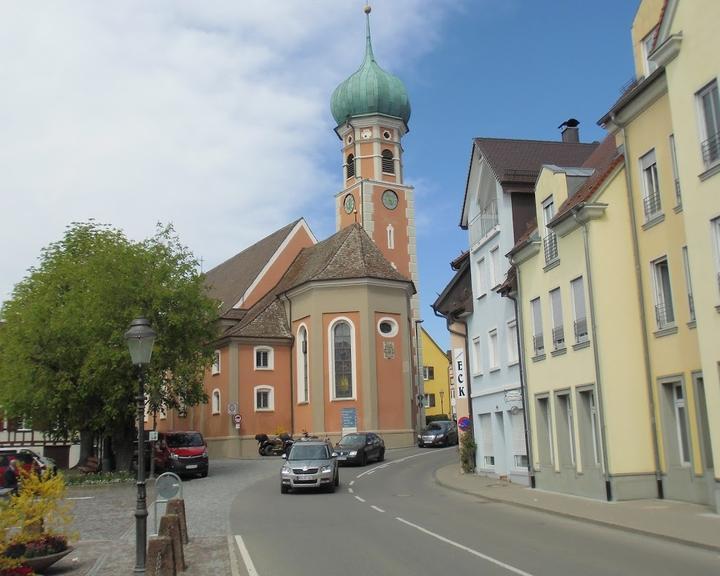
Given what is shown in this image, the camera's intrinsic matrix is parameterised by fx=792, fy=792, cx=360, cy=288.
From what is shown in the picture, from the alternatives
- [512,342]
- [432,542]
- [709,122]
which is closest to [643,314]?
[709,122]

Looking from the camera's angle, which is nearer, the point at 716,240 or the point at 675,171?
the point at 716,240

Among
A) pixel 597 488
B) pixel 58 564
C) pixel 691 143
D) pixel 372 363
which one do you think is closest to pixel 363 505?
pixel 597 488

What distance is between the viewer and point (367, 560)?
1144 cm

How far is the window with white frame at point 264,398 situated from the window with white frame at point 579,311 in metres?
30.9

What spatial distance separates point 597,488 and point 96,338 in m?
19.2

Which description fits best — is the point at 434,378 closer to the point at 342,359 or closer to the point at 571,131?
the point at 342,359

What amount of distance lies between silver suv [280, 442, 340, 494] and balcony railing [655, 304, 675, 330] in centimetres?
1079

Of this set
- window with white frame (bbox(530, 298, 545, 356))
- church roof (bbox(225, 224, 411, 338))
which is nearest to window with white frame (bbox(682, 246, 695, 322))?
window with white frame (bbox(530, 298, 545, 356))

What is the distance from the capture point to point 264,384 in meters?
48.7

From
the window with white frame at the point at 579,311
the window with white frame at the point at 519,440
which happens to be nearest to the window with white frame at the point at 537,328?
the window with white frame at the point at 579,311

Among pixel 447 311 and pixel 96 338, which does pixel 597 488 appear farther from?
pixel 96 338

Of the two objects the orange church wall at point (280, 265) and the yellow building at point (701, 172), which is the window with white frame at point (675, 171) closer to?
the yellow building at point (701, 172)

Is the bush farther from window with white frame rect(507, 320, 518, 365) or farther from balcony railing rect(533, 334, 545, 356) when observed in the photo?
balcony railing rect(533, 334, 545, 356)

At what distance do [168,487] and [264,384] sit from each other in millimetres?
35206
